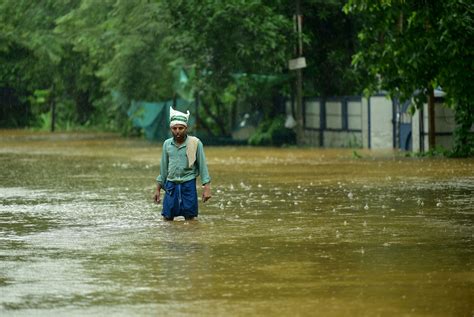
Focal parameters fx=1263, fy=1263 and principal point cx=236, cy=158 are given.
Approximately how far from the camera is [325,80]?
42781 millimetres

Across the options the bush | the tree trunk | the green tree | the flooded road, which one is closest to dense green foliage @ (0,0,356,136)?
the green tree

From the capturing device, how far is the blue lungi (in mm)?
16078

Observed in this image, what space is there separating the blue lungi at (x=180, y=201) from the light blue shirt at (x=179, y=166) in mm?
122

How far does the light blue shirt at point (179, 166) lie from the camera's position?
1617 cm

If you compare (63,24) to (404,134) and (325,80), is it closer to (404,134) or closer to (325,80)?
(325,80)

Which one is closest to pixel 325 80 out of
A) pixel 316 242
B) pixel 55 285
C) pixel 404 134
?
pixel 404 134

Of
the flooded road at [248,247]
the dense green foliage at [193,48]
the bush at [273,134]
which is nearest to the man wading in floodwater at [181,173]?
the flooded road at [248,247]

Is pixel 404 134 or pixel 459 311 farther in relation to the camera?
pixel 404 134

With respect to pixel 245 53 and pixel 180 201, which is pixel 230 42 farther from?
pixel 180 201

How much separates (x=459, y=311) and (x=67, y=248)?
5.24 m

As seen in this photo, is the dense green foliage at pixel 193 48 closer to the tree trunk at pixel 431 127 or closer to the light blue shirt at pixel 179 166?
the tree trunk at pixel 431 127

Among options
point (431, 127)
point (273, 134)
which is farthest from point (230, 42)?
point (431, 127)

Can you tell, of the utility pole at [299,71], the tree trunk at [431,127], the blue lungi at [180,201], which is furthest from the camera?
the utility pole at [299,71]

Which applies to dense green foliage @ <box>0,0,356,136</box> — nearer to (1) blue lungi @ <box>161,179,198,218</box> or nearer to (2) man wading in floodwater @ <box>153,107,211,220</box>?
(2) man wading in floodwater @ <box>153,107,211,220</box>
